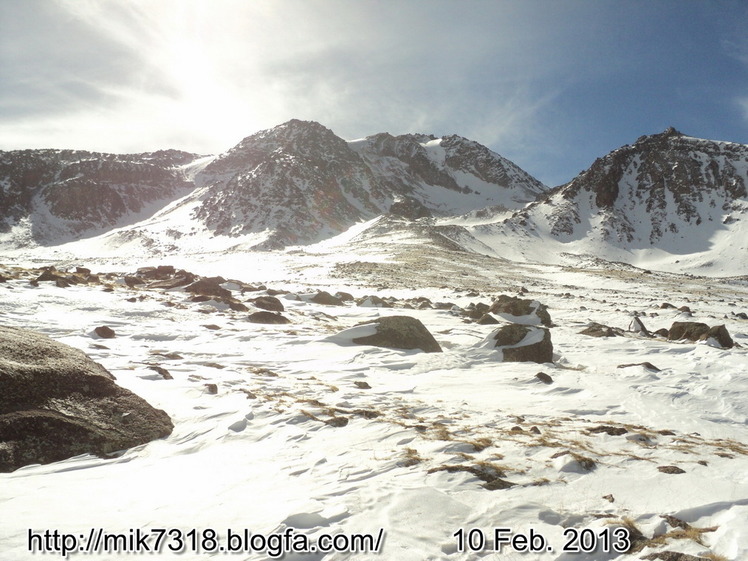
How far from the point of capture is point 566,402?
704 cm

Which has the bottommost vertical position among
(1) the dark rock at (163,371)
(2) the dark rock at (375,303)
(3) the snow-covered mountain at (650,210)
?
(1) the dark rock at (163,371)

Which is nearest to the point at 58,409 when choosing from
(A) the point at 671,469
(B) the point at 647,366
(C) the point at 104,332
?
(C) the point at 104,332

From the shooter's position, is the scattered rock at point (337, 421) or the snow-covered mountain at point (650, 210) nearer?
the scattered rock at point (337, 421)

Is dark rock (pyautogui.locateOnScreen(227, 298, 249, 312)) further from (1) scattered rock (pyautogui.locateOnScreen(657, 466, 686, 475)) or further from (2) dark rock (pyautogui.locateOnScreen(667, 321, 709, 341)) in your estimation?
(2) dark rock (pyautogui.locateOnScreen(667, 321, 709, 341))

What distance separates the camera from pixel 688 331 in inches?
513

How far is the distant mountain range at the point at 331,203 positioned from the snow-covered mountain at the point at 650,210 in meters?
0.36

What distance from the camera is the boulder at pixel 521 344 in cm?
1004

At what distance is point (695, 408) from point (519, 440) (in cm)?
397

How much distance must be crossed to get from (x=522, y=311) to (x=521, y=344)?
7.16 m

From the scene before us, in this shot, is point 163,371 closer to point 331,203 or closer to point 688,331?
point 688,331

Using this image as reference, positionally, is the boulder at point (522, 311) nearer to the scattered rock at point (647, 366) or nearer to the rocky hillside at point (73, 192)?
the scattered rock at point (647, 366)

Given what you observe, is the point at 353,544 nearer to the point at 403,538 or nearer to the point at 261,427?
the point at 403,538

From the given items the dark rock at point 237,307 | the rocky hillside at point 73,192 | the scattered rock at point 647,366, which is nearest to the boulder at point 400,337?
the scattered rock at point 647,366

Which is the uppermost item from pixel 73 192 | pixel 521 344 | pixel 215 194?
pixel 73 192
